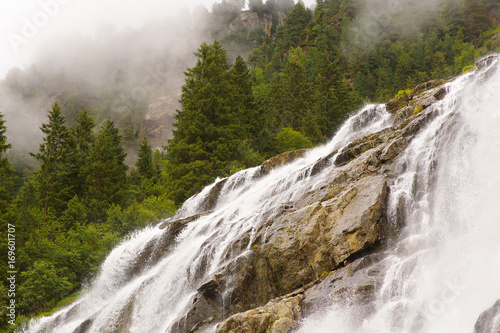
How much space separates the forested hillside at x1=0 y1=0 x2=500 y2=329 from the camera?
29672mm

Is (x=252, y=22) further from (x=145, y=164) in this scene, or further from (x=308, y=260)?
(x=308, y=260)

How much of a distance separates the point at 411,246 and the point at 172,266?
1069 cm

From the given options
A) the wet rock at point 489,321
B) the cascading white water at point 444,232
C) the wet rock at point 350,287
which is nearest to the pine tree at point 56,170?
the wet rock at point 350,287

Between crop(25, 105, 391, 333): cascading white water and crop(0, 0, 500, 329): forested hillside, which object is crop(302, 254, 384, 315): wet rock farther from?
crop(0, 0, 500, 329): forested hillside

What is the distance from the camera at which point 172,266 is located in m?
18.3

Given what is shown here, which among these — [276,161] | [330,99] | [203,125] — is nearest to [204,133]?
[203,125]

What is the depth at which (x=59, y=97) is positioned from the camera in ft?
415

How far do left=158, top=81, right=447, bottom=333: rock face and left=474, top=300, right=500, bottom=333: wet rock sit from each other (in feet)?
9.57

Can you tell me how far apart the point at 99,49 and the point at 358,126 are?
144761mm

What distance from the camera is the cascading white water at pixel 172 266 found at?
650 inches

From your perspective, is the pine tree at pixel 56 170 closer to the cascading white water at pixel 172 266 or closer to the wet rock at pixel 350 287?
the cascading white water at pixel 172 266

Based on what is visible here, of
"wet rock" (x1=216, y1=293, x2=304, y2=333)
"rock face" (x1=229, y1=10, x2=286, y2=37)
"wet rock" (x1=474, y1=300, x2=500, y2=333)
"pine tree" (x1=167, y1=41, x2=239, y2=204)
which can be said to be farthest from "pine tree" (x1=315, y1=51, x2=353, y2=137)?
"rock face" (x1=229, y1=10, x2=286, y2=37)

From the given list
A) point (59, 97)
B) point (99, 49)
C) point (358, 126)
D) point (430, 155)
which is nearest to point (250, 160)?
point (358, 126)

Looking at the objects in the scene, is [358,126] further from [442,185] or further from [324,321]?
[324,321]
